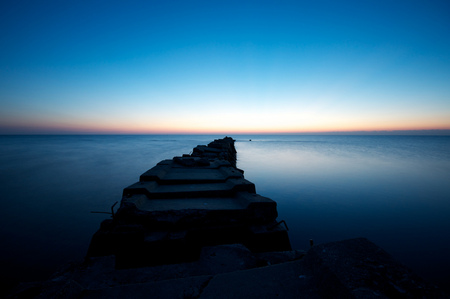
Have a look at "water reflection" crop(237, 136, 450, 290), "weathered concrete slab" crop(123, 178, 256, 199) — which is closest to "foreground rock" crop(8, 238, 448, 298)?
"weathered concrete slab" crop(123, 178, 256, 199)

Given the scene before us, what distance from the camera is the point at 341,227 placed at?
6.19 metres

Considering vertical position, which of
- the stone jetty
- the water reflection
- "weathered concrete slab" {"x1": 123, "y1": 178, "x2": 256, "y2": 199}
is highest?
"weathered concrete slab" {"x1": 123, "y1": 178, "x2": 256, "y2": 199}

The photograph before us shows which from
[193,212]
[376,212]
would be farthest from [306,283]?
[376,212]

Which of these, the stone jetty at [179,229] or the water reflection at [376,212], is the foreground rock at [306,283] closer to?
the stone jetty at [179,229]

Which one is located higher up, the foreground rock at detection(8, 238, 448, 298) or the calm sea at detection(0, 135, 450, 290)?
the foreground rock at detection(8, 238, 448, 298)

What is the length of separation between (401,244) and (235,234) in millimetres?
5299

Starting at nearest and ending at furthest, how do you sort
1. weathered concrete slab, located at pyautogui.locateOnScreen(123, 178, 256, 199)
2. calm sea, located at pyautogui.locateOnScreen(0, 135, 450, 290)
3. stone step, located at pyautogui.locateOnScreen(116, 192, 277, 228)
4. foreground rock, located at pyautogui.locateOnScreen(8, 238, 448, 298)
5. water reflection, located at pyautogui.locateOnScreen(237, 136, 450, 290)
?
foreground rock, located at pyautogui.locateOnScreen(8, 238, 448, 298)
stone step, located at pyautogui.locateOnScreen(116, 192, 277, 228)
weathered concrete slab, located at pyautogui.locateOnScreen(123, 178, 256, 199)
calm sea, located at pyautogui.locateOnScreen(0, 135, 450, 290)
water reflection, located at pyautogui.locateOnScreen(237, 136, 450, 290)

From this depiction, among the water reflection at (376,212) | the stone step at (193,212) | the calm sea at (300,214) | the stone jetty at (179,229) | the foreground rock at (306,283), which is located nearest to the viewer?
the foreground rock at (306,283)

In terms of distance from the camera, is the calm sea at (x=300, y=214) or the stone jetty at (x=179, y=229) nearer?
the stone jetty at (x=179, y=229)

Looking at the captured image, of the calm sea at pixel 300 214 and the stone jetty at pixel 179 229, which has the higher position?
the stone jetty at pixel 179 229

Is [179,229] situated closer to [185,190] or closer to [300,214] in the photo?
[185,190]

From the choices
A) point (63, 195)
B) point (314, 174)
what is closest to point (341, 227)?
point (314, 174)

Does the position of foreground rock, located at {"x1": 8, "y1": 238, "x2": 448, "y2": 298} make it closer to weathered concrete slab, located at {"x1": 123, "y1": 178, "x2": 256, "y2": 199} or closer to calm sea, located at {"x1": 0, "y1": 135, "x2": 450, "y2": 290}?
weathered concrete slab, located at {"x1": 123, "y1": 178, "x2": 256, "y2": 199}

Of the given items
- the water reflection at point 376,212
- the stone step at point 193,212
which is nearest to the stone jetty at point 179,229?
the stone step at point 193,212
